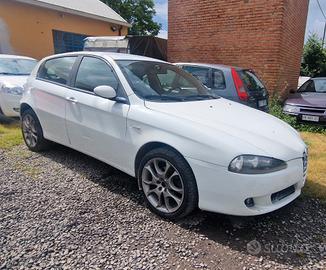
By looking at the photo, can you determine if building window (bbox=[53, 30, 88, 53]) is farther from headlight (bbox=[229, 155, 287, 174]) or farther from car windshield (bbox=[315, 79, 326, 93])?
headlight (bbox=[229, 155, 287, 174])

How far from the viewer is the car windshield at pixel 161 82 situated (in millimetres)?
3361

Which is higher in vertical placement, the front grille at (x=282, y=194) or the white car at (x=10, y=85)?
the white car at (x=10, y=85)

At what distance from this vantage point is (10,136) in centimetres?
546

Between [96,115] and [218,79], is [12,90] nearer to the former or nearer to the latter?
[96,115]

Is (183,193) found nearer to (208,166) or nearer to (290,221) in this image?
(208,166)

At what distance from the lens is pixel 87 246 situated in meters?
2.53

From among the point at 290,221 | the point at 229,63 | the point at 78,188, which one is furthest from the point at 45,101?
the point at 229,63

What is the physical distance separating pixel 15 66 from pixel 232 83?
5.43 m

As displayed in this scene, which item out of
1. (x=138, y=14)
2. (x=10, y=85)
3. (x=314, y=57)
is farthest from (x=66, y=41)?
(x=138, y=14)

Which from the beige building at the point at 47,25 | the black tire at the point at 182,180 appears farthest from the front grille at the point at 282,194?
the beige building at the point at 47,25

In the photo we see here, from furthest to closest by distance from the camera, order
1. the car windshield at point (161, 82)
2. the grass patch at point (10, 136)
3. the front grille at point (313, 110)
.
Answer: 1. the front grille at point (313, 110)
2. the grass patch at point (10, 136)
3. the car windshield at point (161, 82)

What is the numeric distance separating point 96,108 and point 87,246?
5.23ft

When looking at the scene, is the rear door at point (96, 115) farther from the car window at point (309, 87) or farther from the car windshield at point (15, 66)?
the car window at point (309, 87)

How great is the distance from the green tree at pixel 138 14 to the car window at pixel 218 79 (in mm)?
27096
